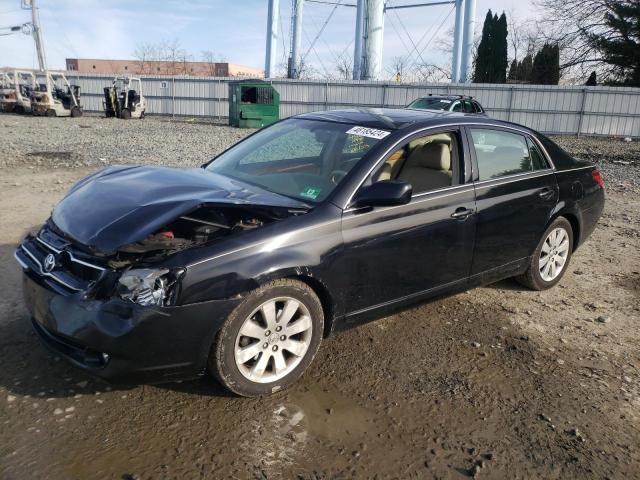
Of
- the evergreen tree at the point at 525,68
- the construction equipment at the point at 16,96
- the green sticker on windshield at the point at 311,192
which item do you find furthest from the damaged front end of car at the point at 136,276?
the evergreen tree at the point at 525,68

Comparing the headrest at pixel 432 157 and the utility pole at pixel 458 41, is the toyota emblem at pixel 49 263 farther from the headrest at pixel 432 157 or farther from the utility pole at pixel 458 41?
the utility pole at pixel 458 41

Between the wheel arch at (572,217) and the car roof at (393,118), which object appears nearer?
the car roof at (393,118)

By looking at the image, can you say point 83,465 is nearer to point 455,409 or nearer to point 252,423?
point 252,423

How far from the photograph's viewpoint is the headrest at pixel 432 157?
4.02 metres

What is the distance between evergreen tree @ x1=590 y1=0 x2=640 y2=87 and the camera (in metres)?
30.2

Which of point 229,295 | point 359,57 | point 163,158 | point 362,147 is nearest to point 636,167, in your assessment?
point 163,158

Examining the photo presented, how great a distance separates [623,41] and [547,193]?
107 ft

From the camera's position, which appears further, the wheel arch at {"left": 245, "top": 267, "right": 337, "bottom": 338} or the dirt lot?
the wheel arch at {"left": 245, "top": 267, "right": 337, "bottom": 338}

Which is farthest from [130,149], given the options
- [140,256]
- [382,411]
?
[382,411]

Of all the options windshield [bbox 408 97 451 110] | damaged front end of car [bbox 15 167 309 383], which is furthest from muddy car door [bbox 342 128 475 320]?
windshield [bbox 408 97 451 110]

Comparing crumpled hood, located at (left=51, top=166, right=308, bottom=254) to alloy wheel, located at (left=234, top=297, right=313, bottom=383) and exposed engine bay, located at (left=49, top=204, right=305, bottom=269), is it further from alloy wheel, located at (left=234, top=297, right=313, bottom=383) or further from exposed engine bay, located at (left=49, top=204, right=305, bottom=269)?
alloy wheel, located at (left=234, top=297, right=313, bottom=383)

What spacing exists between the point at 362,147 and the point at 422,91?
2364 centimetres

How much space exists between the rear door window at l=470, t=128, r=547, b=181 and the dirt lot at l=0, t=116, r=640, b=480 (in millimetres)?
1226

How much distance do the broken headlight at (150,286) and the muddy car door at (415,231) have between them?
113 cm
